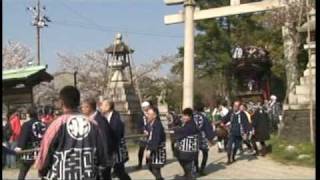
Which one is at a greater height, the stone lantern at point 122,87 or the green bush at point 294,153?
the stone lantern at point 122,87

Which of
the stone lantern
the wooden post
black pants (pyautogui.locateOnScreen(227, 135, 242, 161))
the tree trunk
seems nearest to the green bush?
black pants (pyautogui.locateOnScreen(227, 135, 242, 161))

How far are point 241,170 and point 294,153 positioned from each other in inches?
62.0

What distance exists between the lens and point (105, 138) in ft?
22.1

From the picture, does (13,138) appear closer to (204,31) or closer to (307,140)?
(307,140)

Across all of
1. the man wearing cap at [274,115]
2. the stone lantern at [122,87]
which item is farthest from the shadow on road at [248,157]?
the stone lantern at [122,87]

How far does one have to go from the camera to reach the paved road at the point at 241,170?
42.6 feet

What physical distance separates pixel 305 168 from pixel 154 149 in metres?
3.76

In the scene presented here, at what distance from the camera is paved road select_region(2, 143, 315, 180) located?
13.0 metres

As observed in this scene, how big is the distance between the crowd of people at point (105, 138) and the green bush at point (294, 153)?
448 millimetres

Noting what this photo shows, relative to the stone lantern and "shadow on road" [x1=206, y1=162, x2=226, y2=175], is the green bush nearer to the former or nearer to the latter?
"shadow on road" [x1=206, y1=162, x2=226, y2=175]

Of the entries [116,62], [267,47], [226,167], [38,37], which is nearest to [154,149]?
[226,167]

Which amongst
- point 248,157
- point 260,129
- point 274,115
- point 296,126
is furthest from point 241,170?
point 274,115

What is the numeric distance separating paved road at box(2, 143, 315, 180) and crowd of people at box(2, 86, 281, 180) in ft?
1.01

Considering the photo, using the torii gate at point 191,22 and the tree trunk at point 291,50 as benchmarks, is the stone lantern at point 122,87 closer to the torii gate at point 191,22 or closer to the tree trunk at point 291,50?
the torii gate at point 191,22
